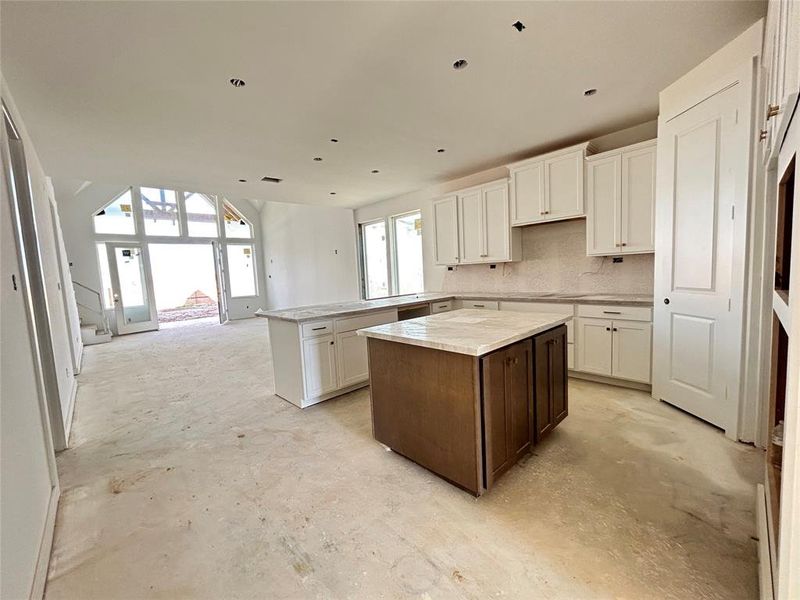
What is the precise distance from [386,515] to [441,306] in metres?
2.86

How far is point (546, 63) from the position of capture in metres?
2.22

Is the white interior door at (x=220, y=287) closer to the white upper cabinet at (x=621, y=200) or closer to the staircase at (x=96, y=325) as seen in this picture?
the staircase at (x=96, y=325)

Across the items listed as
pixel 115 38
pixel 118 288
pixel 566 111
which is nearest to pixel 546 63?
pixel 566 111

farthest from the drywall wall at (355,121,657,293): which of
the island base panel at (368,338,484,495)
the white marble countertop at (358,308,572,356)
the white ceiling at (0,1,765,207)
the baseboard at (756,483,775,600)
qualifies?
the island base panel at (368,338,484,495)

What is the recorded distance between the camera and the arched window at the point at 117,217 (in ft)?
24.8

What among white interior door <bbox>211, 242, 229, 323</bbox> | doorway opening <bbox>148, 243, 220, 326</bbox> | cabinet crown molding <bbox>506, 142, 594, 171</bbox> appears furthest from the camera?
doorway opening <bbox>148, 243, 220, 326</bbox>

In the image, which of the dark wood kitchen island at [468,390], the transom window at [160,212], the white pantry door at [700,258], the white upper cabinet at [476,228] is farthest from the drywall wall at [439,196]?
the transom window at [160,212]

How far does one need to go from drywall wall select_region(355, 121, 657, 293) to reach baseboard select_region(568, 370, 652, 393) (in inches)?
37.6

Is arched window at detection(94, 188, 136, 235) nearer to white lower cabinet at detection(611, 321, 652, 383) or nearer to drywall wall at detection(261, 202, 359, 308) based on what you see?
drywall wall at detection(261, 202, 359, 308)

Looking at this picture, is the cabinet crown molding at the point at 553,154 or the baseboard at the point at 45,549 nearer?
the baseboard at the point at 45,549

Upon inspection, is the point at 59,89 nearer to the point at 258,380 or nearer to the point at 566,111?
the point at 258,380

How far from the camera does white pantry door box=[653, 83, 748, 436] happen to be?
2.15 metres

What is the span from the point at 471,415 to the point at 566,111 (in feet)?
9.31

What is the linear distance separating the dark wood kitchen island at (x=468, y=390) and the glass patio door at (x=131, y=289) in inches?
323
